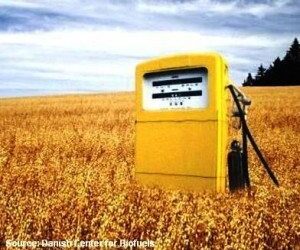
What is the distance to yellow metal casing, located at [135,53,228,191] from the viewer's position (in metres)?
4.18

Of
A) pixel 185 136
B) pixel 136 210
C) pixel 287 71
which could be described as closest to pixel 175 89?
pixel 185 136

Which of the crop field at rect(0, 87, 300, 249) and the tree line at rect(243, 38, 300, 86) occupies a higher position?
the tree line at rect(243, 38, 300, 86)

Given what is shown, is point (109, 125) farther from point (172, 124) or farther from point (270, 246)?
point (270, 246)

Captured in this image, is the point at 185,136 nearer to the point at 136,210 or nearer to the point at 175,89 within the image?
the point at 175,89

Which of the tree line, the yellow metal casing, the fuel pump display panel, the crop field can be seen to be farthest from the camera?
the tree line

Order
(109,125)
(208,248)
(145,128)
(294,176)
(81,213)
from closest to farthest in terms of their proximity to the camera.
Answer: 1. (208,248)
2. (81,213)
3. (145,128)
4. (294,176)
5. (109,125)

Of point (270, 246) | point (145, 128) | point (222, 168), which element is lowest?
point (270, 246)

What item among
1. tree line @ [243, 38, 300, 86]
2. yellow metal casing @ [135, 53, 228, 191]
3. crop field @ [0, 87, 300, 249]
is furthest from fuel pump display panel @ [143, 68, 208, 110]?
tree line @ [243, 38, 300, 86]

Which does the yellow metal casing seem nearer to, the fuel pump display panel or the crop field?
the fuel pump display panel

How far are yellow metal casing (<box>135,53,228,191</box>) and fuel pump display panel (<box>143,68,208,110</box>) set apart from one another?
2.0 inches

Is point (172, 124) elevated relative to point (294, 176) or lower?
elevated

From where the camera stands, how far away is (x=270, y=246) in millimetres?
2865

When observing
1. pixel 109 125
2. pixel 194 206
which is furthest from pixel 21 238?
pixel 109 125

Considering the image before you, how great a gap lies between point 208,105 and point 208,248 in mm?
1750
